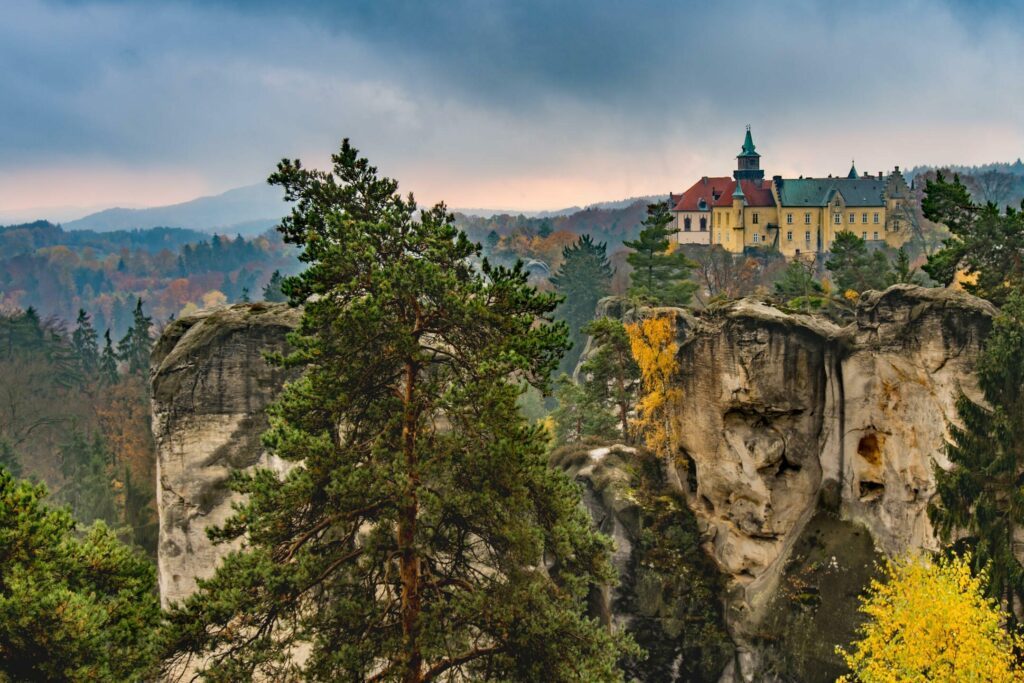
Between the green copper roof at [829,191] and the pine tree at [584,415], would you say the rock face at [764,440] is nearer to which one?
the pine tree at [584,415]

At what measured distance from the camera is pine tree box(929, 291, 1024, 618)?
21938 mm

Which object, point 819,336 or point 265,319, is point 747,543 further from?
point 265,319

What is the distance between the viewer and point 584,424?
42531mm

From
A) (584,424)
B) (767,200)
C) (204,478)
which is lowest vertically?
(584,424)

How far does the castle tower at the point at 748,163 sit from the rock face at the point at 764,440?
64.3 m

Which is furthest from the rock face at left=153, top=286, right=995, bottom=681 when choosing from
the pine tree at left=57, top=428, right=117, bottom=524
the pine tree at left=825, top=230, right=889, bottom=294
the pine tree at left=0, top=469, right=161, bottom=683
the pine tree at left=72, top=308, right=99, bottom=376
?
the pine tree at left=72, top=308, right=99, bottom=376

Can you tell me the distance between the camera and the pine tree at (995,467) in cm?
2194

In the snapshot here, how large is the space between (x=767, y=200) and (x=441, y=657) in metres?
80.2

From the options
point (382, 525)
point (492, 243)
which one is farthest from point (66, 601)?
point (492, 243)

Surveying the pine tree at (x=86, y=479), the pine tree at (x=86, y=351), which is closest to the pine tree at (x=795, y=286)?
the pine tree at (x=86, y=479)

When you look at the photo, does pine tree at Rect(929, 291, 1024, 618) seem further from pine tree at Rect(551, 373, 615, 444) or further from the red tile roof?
the red tile roof

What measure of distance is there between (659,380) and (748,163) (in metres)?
66.1

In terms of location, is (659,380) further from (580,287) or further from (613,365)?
(580,287)

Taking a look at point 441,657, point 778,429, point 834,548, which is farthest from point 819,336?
point 441,657
